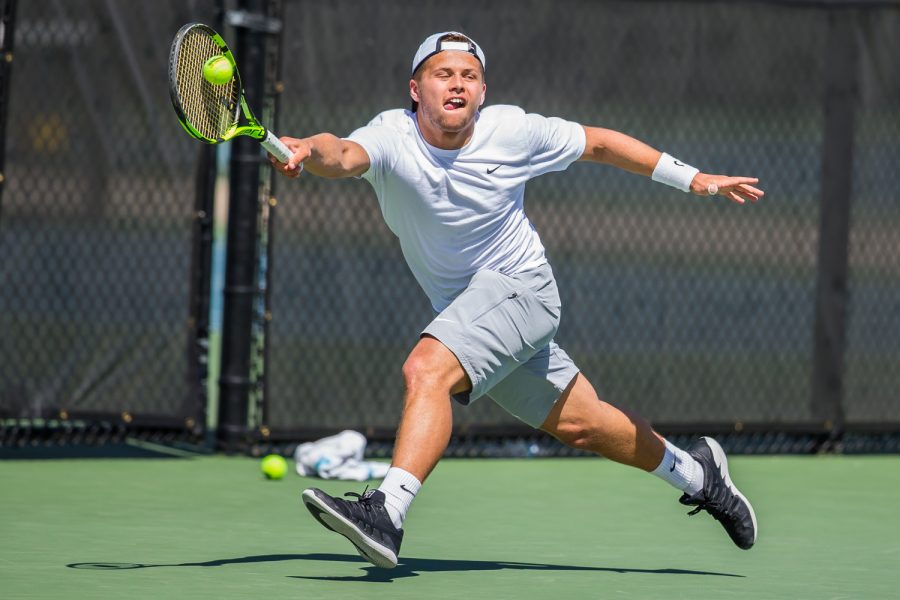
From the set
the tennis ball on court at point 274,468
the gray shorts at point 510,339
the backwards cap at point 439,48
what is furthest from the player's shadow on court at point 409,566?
the tennis ball on court at point 274,468

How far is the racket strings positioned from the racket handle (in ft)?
0.74

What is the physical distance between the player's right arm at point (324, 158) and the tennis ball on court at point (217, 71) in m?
0.25

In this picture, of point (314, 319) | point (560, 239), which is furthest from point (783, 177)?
point (314, 319)

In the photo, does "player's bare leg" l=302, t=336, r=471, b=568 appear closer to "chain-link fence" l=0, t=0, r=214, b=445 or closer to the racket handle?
the racket handle

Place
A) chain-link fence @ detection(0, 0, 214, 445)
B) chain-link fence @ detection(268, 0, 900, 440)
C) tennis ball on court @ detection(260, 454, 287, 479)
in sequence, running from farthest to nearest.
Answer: chain-link fence @ detection(268, 0, 900, 440)
chain-link fence @ detection(0, 0, 214, 445)
tennis ball on court @ detection(260, 454, 287, 479)

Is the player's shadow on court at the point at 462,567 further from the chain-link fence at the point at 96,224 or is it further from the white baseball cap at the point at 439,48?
the chain-link fence at the point at 96,224

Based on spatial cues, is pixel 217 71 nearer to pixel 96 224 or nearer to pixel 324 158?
pixel 324 158

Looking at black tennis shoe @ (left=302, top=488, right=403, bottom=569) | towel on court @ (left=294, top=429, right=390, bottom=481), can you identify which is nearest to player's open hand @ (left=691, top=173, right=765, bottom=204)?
black tennis shoe @ (left=302, top=488, right=403, bottom=569)

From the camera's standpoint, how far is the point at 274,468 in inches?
282

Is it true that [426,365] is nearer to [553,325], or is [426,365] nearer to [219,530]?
[553,325]

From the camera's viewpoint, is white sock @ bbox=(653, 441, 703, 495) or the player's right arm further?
white sock @ bbox=(653, 441, 703, 495)

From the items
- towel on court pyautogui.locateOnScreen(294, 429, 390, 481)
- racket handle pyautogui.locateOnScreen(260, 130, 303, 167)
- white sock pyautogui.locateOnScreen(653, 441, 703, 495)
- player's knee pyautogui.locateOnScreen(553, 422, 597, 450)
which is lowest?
towel on court pyautogui.locateOnScreen(294, 429, 390, 481)

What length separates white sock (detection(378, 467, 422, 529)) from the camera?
473cm

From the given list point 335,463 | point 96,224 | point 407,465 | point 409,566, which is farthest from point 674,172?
point 96,224
